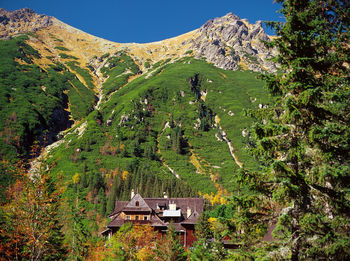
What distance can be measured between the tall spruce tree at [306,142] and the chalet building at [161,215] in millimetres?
39789

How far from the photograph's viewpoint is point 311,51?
10703 millimetres

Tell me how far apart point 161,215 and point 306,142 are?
44.3 metres

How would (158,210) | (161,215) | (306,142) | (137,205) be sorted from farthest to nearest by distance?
(158,210) < (161,215) < (137,205) < (306,142)

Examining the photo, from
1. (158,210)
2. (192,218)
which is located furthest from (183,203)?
(158,210)

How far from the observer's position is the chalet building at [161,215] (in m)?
47.9

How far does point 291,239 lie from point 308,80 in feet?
19.1

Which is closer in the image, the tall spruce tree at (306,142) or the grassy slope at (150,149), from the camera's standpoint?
the tall spruce tree at (306,142)

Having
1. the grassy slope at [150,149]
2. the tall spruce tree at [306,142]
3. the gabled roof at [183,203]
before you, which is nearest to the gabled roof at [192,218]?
the gabled roof at [183,203]

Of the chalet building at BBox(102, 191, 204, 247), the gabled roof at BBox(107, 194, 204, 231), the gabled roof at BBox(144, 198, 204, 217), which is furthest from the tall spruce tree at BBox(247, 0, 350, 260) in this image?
the gabled roof at BBox(144, 198, 204, 217)

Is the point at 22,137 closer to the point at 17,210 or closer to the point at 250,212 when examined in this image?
the point at 17,210

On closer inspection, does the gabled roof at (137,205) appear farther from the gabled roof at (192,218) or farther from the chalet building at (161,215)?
the gabled roof at (192,218)

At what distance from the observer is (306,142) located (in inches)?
381

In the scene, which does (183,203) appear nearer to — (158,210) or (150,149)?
(158,210)

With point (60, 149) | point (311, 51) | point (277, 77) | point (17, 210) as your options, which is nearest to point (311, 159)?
point (277, 77)
